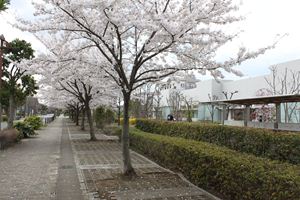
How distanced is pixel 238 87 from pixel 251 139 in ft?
117

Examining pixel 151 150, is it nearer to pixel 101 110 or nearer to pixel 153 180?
pixel 153 180

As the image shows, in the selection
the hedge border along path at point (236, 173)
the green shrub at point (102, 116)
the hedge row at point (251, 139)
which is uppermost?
the green shrub at point (102, 116)

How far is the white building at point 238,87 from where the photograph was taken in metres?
15.5

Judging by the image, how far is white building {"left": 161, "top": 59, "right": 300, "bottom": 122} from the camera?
15484mm

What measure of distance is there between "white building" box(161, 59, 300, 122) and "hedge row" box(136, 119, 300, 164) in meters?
1.59

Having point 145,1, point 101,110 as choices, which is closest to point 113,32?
point 145,1

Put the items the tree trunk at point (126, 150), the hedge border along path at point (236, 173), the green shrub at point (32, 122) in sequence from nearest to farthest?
1. the hedge border along path at point (236, 173)
2. the tree trunk at point (126, 150)
3. the green shrub at point (32, 122)

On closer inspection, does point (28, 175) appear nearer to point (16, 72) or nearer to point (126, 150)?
point (126, 150)

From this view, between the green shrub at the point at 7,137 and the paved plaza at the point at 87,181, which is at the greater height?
the green shrub at the point at 7,137

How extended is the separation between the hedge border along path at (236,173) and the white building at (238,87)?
276 centimetres

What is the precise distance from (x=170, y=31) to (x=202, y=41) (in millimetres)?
1152

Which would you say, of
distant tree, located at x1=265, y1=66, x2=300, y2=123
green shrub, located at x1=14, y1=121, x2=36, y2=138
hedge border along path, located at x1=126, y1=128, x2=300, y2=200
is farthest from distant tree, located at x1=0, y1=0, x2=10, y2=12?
distant tree, located at x1=265, y1=66, x2=300, y2=123

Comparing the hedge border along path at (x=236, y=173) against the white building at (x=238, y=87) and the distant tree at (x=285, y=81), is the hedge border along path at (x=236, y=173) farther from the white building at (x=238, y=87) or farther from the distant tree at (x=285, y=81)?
the distant tree at (x=285, y=81)

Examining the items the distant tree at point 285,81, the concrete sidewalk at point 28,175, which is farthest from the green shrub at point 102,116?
the concrete sidewalk at point 28,175
